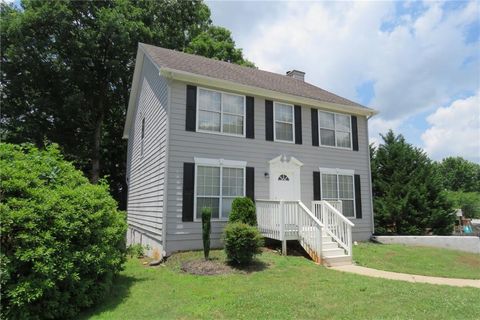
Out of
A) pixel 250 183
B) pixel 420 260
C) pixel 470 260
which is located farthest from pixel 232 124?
pixel 470 260

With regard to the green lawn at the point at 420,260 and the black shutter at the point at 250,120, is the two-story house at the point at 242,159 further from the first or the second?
the green lawn at the point at 420,260

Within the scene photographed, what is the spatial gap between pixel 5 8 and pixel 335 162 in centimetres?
2154

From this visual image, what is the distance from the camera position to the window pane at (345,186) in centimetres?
1265

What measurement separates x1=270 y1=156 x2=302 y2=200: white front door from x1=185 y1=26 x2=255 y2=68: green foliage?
1454cm

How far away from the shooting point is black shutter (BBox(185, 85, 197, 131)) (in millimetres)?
10094

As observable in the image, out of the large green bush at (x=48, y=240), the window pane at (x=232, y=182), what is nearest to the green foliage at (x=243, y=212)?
the window pane at (x=232, y=182)

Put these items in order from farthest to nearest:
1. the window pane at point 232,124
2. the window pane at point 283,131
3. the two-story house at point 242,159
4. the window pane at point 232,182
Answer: the window pane at point 283,131 → the window pane at point 232,124 → the window pane at point 232,182 → the two-story house at point 242,159

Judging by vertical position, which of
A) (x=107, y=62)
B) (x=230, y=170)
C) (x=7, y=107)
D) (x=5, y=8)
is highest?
(x=5, y=8)

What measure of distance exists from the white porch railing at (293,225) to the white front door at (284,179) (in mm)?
1501

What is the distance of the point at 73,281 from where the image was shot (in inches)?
192

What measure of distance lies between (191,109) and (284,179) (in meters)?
4.13

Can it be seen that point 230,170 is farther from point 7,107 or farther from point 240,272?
point 7,107

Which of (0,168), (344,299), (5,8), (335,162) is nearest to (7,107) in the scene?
(5,8)

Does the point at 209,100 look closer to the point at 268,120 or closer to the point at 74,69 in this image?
the point at 268,120
